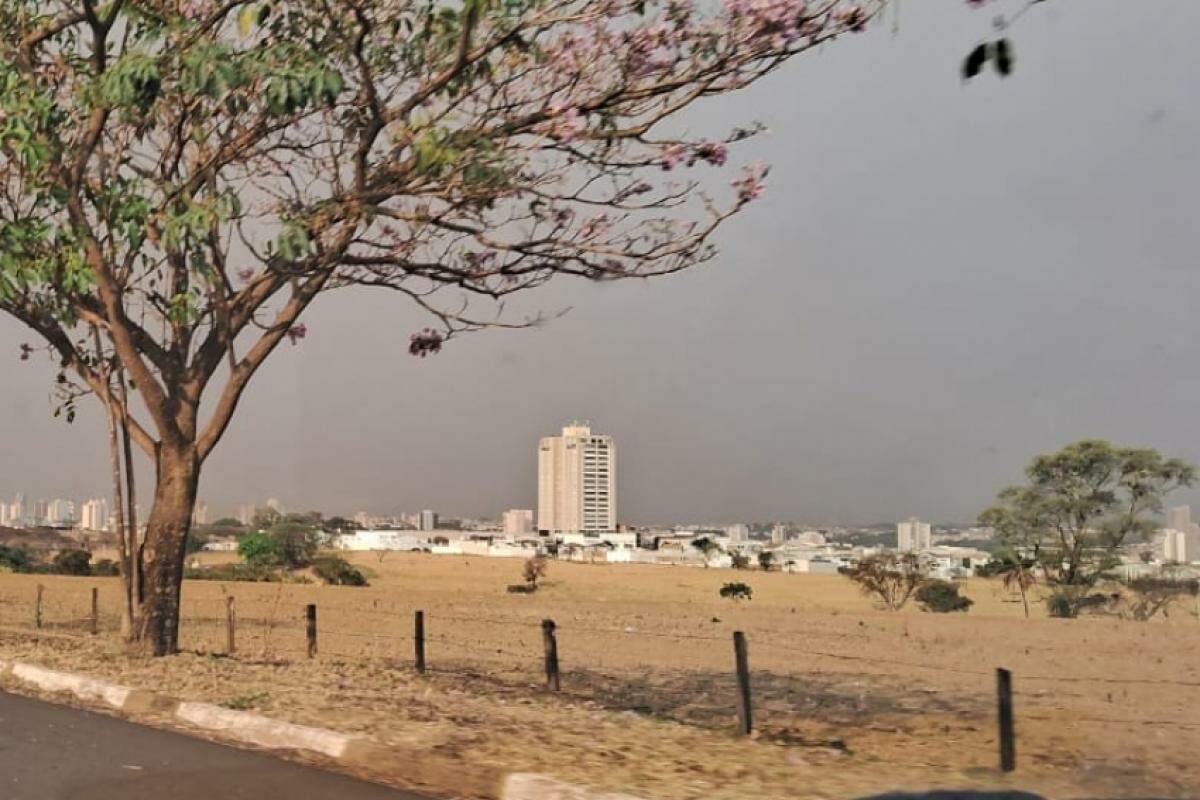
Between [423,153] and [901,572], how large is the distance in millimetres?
45945

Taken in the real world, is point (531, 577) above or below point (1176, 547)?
below

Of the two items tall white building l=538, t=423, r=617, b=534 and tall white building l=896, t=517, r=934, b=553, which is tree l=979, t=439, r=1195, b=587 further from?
tall white building l=538, t=423, r=617, b=534

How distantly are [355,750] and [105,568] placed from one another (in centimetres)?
6395

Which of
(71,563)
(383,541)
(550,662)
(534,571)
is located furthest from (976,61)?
(383,541)

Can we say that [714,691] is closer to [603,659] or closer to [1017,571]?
[603,659]

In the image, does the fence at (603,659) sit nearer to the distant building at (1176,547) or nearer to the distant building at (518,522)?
the distant building at (1176,547)

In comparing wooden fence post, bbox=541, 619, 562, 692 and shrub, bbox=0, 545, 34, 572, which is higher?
wooden fence post, bbox=541, 619, 562, 692

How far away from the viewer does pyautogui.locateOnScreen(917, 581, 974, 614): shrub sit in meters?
52.5

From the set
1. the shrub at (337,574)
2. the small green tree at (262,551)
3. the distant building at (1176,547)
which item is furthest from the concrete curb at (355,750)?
the small green tree at (262,551)

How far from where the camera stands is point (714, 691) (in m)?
18.2

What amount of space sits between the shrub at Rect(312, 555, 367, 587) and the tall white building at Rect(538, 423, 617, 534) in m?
88.3

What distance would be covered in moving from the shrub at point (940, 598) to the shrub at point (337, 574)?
26021 mm

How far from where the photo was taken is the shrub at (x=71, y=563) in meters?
64.0

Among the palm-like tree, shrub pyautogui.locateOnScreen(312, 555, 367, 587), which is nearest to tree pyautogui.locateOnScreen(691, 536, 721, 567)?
shrub pyautogui.locateOnScreen(312, 555, 367, 587)
